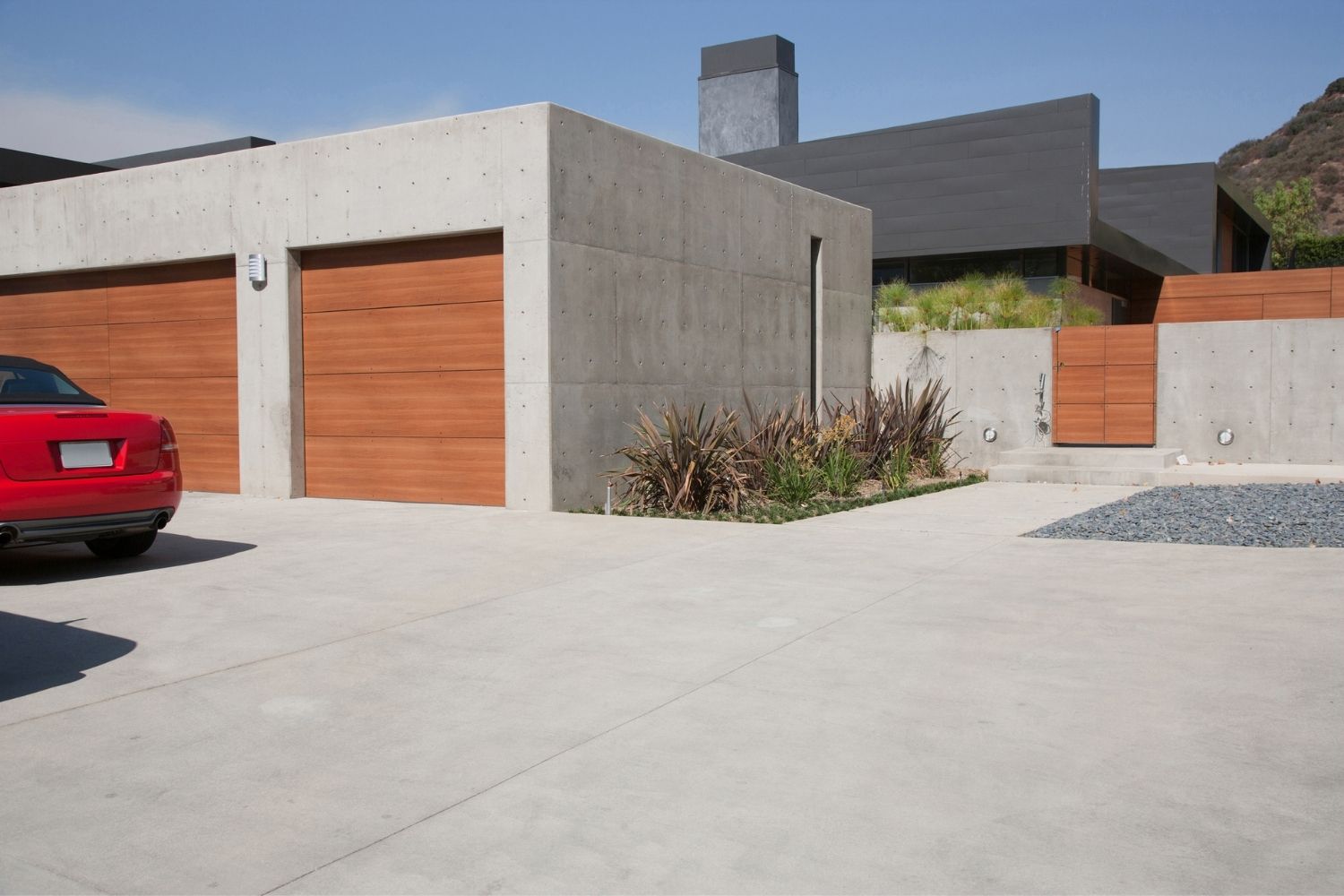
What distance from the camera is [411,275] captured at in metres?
11.3

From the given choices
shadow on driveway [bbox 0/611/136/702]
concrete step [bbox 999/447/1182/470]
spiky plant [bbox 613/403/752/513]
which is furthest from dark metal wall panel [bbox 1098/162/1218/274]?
shadow on driveway [bbox 0/611/136/702]

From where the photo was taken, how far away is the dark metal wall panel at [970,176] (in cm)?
2631

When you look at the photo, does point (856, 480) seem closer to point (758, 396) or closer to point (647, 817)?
point (758, 396)

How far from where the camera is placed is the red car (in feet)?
21.1

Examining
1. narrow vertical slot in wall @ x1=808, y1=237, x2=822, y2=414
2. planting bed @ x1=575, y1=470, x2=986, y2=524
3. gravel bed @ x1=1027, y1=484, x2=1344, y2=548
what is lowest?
planting bed @ x1=575, y1=470, x2=986, y2=524

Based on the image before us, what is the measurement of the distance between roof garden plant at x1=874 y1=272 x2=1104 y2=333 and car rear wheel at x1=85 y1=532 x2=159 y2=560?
1256 cm

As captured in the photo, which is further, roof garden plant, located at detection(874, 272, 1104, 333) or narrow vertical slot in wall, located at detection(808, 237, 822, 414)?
roof garden plant, located at detection(874, 272, 1104, 333)

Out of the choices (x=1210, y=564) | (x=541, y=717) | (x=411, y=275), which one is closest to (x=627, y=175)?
(x=411, y=275)

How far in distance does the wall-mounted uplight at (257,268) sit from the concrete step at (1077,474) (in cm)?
983

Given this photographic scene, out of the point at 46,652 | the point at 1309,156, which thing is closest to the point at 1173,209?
the point at 46,652

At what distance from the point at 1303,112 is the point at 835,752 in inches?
3448

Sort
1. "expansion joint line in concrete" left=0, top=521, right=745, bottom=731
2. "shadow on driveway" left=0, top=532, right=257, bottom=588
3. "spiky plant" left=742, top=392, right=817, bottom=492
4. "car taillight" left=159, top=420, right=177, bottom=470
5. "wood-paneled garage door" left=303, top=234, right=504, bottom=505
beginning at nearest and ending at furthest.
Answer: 1. "expansion joint line in concrete" left=0, top=521, right=745, bottom=731
2. "shadow on driveway" left=0, top=532, right=257, bottom=588
3. "car taillight" left=159, top=420, right=177, bottom=470
4. "wood-paneled garage door" left=303, top=234, right=504, bottom=505
5. "spiky plant" left=742, top=392, right=817, bottom=492

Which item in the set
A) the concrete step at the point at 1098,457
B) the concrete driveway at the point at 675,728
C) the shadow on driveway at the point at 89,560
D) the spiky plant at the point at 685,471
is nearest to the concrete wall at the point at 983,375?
the concrete step at the point at 1098,457

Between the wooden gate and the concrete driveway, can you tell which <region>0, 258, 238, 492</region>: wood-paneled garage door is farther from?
the wooden gate
